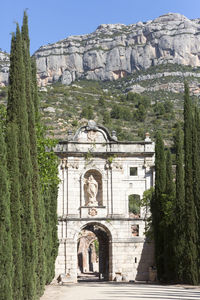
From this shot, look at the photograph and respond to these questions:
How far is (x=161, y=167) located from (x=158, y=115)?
53.5 m

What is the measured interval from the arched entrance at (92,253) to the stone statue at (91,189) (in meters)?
1.52

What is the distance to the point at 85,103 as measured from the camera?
8869 centimetres

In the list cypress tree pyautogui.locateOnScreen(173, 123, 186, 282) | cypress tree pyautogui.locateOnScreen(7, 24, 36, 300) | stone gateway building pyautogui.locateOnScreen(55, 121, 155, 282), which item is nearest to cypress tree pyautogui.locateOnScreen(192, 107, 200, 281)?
cypress tree pyautogui.locateOnScreen(173, 123, 186, 282)

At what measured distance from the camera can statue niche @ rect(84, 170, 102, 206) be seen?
3375cm

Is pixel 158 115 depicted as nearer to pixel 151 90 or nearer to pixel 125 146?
pixel 151 90

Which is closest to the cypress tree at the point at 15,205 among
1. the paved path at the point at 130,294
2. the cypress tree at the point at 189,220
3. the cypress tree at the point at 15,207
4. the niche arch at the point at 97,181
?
the cypress tree at the point at 15,207

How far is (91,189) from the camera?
33812 millimetres

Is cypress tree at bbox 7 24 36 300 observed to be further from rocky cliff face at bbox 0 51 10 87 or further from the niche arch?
rocky cliff face at bbox 0 51 10 87

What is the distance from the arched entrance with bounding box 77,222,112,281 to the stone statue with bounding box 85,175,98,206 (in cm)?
152

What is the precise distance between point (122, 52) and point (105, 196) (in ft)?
A: 348

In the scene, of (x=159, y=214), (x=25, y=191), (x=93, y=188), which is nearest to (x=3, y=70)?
(x=93, y=188)

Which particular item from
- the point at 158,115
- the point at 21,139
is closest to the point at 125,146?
the point at 21,139

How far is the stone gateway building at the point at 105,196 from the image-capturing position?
33.0 metres

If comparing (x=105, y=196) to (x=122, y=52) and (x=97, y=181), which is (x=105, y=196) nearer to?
(x=97, y=181)
